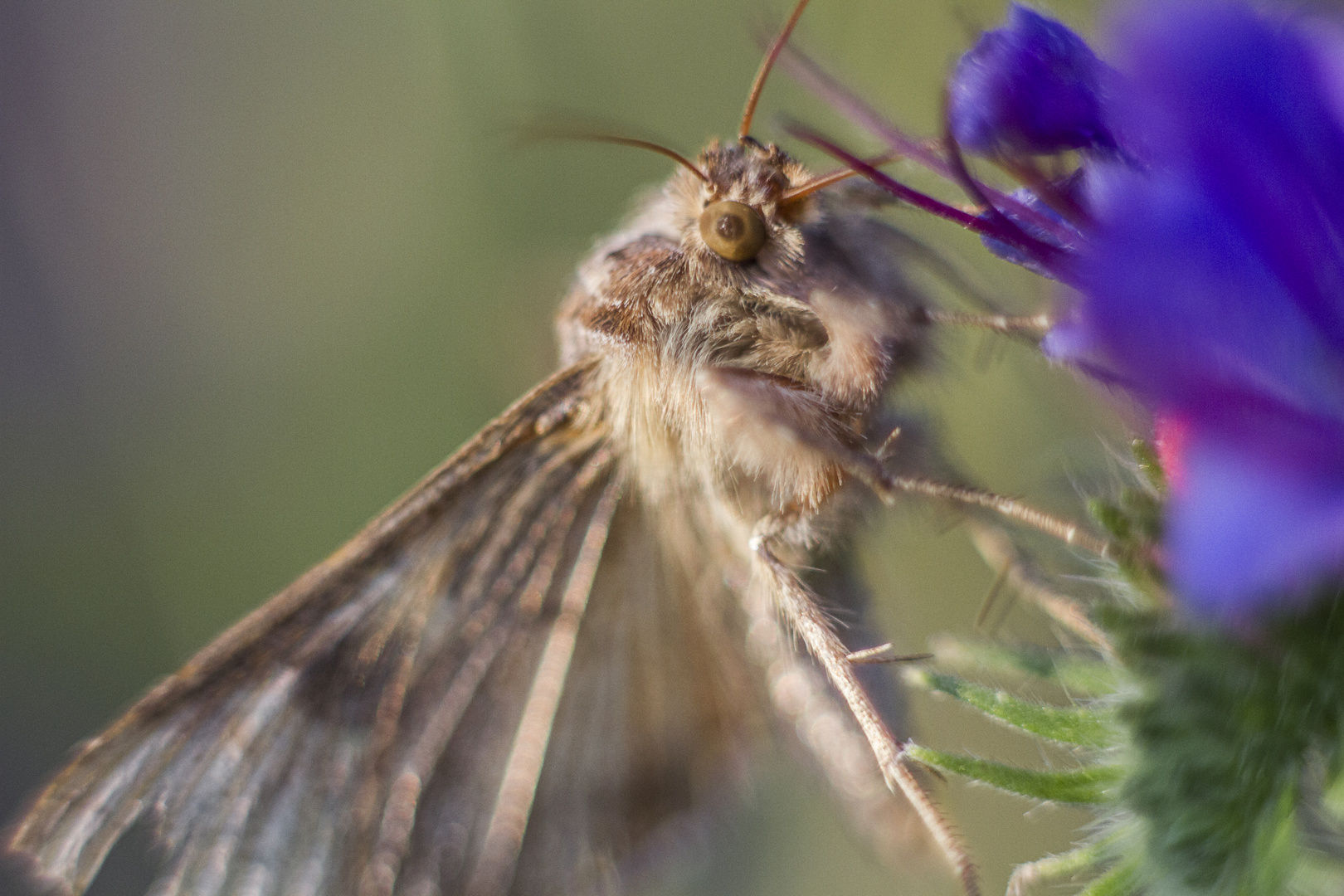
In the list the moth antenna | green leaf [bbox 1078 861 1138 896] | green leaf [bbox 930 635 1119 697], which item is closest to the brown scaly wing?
the moth antenna

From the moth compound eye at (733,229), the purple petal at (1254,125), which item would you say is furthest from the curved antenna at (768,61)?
the purple petal at (1254,125)

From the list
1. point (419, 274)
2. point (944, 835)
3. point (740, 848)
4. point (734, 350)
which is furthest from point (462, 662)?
point (419, 274)

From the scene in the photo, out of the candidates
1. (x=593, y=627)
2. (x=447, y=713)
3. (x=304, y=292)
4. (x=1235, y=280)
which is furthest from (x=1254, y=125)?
(x=304, y=292)

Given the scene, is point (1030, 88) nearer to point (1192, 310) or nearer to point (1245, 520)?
point (1192, 310)

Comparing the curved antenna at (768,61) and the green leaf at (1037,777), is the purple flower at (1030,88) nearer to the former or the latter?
the curved antenna at (768,61)

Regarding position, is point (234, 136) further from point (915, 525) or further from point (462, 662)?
point (915, 525)

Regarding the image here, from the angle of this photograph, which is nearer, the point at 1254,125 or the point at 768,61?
the point at 1254,125
